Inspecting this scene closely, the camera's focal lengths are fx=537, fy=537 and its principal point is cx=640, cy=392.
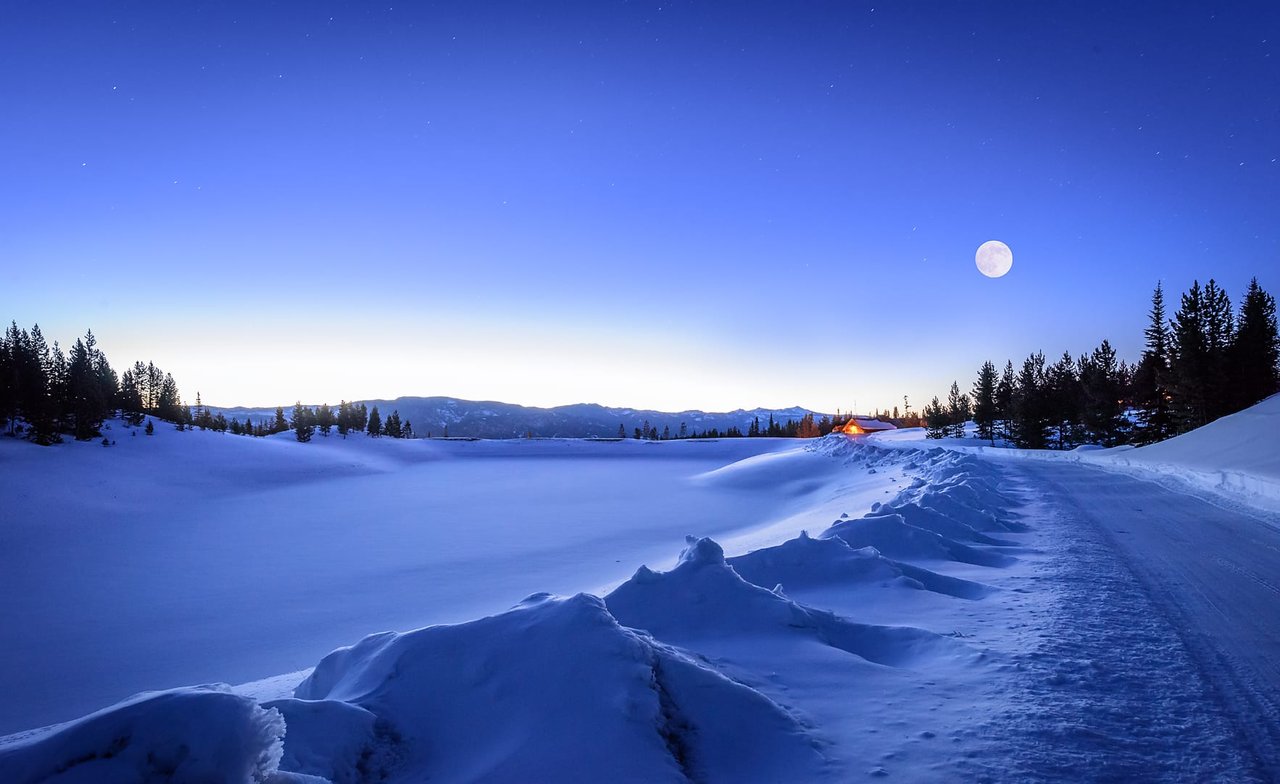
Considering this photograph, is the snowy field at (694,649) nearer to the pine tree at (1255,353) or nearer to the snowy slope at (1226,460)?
the snowy slope at (1226,460)

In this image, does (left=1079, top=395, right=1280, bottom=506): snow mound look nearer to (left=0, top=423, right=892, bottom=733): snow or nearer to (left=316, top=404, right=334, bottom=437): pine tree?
(left=0, top=423, right=892, bottom=733): snow

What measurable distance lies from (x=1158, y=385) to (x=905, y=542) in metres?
48.7

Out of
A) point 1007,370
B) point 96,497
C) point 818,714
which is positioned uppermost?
point 1007,370

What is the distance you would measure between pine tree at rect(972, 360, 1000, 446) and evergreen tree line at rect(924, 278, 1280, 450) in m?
0.12

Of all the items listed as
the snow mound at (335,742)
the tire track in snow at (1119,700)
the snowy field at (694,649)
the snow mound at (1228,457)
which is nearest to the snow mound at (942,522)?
the snowy field at (694,649)

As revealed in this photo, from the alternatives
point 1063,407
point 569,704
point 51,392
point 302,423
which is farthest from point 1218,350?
point 302,423

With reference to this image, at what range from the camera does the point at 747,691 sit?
3576 mm

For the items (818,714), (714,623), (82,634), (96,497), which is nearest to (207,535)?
(82,634)

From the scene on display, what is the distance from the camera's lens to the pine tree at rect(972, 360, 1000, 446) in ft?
203

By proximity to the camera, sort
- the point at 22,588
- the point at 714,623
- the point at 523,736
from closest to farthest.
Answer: the point at 523,736, the point at 714,623, the point at 22,588

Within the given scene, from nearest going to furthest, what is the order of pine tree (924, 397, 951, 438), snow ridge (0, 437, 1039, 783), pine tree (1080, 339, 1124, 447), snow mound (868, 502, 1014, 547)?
1. snow ridge (0, 437, 1039, 783)
2. snow mound (868, 502, 1014, 547)
3. pine tree (1080, 339, 1124, 447)
4. pine tree (924, 397, 951, 438)

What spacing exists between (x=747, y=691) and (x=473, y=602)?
805 centimetres

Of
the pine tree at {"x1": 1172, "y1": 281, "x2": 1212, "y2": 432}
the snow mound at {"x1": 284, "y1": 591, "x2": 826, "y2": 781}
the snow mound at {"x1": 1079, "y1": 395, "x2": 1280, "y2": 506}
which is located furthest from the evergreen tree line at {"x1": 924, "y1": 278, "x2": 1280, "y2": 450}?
the snow mound at {"x1": 284, "y1": 591, "x2": 826, "y2": 781}

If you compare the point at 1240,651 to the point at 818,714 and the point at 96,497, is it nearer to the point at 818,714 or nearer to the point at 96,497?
the point at 818,714
